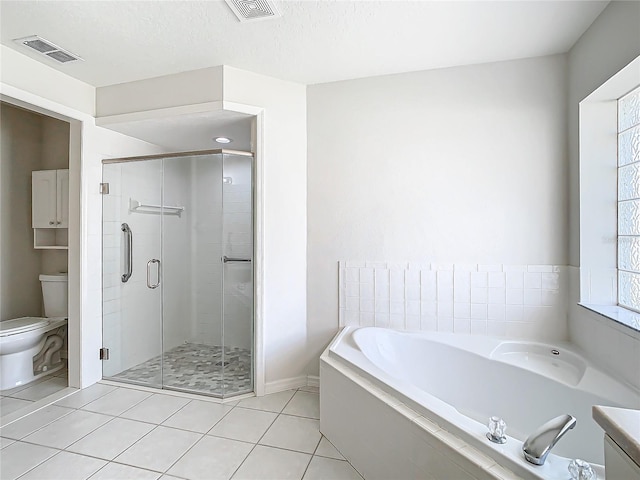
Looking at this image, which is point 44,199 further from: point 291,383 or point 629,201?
point 629,201

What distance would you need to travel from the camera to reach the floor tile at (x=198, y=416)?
7.02 ft

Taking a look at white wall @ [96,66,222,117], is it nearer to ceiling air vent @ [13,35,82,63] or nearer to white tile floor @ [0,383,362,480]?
ceiling air vent @ [13,35,82,63]

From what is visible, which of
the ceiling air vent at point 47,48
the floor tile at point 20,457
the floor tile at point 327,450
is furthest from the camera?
the ceiling air vent at point 47,48

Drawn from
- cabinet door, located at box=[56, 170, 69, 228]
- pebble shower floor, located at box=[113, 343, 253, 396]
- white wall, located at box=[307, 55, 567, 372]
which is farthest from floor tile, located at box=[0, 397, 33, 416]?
white wall, located at box=[307, 55, 567, 372]

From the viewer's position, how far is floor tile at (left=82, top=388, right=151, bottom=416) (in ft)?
7.68

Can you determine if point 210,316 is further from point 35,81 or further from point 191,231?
point 35,81

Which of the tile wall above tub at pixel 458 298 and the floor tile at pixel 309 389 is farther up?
the tile wall above tub at pixel 458 298

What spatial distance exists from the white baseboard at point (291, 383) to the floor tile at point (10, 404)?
5.58 ft

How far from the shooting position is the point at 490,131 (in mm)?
2387

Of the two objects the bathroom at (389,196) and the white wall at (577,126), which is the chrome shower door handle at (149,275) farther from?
the white wall at (577,126)

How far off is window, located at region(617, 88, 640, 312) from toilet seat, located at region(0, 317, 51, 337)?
4.14m

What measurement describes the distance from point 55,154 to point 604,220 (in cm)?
448

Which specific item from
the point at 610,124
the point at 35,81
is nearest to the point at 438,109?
the point at 610,124

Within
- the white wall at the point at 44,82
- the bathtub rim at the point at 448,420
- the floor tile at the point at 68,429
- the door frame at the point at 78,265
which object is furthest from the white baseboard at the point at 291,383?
the white wall at the point at 44,82
